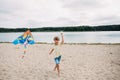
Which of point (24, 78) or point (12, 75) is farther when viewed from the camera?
point (12, 75)

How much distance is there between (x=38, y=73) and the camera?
8.08 meters

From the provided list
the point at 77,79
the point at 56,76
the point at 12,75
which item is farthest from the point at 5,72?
the point at 77,79

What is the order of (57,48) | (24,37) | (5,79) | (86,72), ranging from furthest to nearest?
(24,37), (86,72), (57,48), (5,79)

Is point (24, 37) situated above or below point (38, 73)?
above

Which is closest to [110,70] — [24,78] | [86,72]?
[86,72]

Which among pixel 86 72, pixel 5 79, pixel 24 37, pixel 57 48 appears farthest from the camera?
pixel 24 37

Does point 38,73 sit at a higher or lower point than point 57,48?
lower

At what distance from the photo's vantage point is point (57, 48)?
299 inches

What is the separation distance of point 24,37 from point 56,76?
2.85 metres

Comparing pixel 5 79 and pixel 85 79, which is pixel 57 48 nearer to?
pixel 85 79

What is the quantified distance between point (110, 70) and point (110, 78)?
4.50ft

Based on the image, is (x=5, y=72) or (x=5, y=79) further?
(x=5, y=72)

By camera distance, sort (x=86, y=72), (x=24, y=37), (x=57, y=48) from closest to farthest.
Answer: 1. (x=57, y=48)
2. (x=86, y=72)
3. (x=24, y=37)

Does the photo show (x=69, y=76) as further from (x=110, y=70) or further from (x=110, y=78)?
(x=110, y=70)
